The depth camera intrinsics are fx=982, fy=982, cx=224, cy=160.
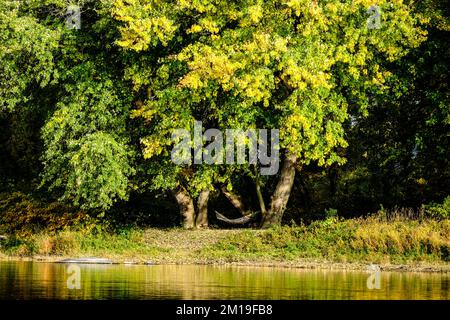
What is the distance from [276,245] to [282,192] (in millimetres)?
5915

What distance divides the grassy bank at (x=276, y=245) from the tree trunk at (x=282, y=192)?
306 centimetres

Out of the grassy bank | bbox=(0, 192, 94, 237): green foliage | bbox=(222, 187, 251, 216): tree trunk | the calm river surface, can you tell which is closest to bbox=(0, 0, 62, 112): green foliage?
bbox=(0, 192, 94, 237): green foliage

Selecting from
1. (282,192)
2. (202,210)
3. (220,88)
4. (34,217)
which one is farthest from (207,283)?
(34,217)

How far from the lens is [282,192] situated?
39594mm

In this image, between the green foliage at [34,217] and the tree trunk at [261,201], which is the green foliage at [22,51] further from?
the tree trunk at [261,201]

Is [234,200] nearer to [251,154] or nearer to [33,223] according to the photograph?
[251,154]

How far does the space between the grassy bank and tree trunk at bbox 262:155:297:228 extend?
3.06 m

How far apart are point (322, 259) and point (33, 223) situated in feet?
44.8

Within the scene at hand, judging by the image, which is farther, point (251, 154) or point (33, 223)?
point (33, 223)

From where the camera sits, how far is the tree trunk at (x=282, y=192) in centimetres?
3947

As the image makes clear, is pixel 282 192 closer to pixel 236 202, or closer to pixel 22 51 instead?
pixel 236 202

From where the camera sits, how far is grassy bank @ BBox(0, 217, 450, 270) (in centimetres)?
3083

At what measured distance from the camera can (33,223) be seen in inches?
1567
